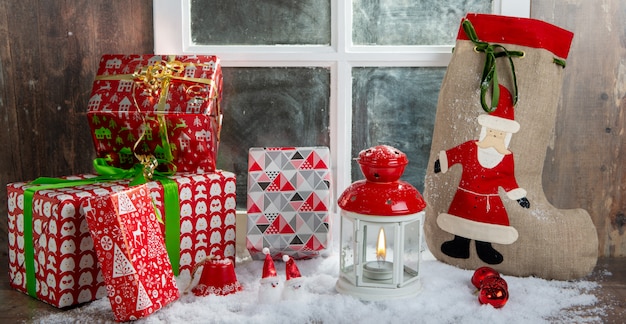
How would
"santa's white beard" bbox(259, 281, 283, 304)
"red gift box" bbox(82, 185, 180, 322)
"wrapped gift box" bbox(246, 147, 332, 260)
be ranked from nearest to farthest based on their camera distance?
"red gift box" bbox(82, 185, 180, 322) → "santa's white beard" bbox(259, 281, 283, 304) → "wrapped gift box" bbox(246, 147, 332, 260)

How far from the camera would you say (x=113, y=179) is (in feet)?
4.72

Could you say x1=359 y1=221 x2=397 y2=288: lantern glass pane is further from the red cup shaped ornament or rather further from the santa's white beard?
the red cup shaped ornament

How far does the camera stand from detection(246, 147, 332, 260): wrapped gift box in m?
1.54

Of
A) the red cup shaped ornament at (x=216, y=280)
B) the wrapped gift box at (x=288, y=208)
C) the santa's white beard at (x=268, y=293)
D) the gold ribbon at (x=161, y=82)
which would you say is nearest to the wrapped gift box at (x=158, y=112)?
the gold ribbon at (x=161, y=82)

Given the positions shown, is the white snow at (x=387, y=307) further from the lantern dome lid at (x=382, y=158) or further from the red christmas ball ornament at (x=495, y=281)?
the lantern dome lid at (x=382, y=158)

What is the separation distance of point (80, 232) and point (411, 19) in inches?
40.1

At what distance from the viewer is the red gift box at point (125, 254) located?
1.18 metres

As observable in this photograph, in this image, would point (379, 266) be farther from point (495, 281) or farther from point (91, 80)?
point (91, 80)

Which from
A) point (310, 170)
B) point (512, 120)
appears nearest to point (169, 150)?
point (310, 170)

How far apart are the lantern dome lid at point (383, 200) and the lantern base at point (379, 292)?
0.16m

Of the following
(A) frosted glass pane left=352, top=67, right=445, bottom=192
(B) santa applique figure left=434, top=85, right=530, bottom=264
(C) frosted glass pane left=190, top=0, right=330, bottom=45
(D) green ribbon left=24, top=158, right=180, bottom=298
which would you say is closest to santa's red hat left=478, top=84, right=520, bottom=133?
(B) santa applique figure left=434, top=85, right=530, bottom=264

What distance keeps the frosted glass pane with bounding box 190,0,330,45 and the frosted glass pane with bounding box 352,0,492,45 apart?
99 mm

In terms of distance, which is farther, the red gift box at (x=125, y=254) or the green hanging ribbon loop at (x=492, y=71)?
the green hanging ribbon loop at (x=492, y=71)

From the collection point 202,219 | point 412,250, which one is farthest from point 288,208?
point 412,250
